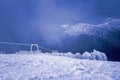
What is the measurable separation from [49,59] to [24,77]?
67.0 inches

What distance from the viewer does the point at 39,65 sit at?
231 inches

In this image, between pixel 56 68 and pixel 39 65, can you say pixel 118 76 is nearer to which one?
pixel 56 68

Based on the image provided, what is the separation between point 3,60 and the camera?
650 centimetres

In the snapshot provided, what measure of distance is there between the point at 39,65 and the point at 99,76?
1.88m

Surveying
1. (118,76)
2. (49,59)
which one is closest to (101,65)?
(118,76)

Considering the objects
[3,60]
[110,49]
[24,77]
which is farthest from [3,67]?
[110,49]

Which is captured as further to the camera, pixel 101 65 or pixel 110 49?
pixel 110 49

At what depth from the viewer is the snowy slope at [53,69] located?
16.0 feet

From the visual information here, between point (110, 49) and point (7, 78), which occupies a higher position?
point (110, 49)

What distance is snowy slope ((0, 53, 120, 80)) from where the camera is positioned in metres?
4.86

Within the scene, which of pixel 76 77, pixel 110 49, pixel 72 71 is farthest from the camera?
pixel 110 49

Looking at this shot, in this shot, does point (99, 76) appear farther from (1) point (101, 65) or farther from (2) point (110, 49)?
(2) point (110, 49)

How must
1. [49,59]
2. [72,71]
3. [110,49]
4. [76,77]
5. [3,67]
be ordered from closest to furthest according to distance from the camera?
[76,77] < [72,71] < [3,67] < [49,59] < [110,49]

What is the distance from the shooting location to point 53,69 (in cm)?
546
